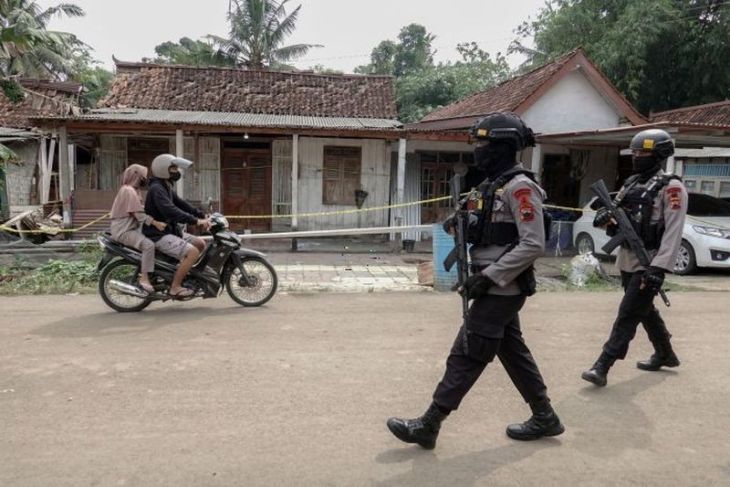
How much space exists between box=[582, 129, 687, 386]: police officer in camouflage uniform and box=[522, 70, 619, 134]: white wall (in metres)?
11.3

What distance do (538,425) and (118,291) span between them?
4568 mm

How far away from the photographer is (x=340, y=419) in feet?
11.4

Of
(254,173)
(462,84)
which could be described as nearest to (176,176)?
(254,173)

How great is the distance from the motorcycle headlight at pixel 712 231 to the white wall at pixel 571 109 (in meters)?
6.39

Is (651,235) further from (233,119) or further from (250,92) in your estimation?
(250,92)

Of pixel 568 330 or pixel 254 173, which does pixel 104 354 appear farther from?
pixel 254 173

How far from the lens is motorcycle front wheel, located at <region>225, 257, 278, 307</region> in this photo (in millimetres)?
6465

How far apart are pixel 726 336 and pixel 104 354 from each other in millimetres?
5442

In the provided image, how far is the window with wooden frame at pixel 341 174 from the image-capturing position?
567 inches

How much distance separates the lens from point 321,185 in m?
14.4

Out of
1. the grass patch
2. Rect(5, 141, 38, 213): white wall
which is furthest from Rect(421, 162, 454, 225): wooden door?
Rect(5, 141, 38, 213): white wall

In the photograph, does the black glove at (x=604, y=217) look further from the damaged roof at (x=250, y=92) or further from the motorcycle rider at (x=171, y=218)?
the damaged roof at (x=250, y=92)

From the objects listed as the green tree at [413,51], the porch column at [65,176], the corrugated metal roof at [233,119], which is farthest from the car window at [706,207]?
the green tree at [413,51]

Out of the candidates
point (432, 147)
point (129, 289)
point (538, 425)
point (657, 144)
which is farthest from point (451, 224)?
point (432, 147)
